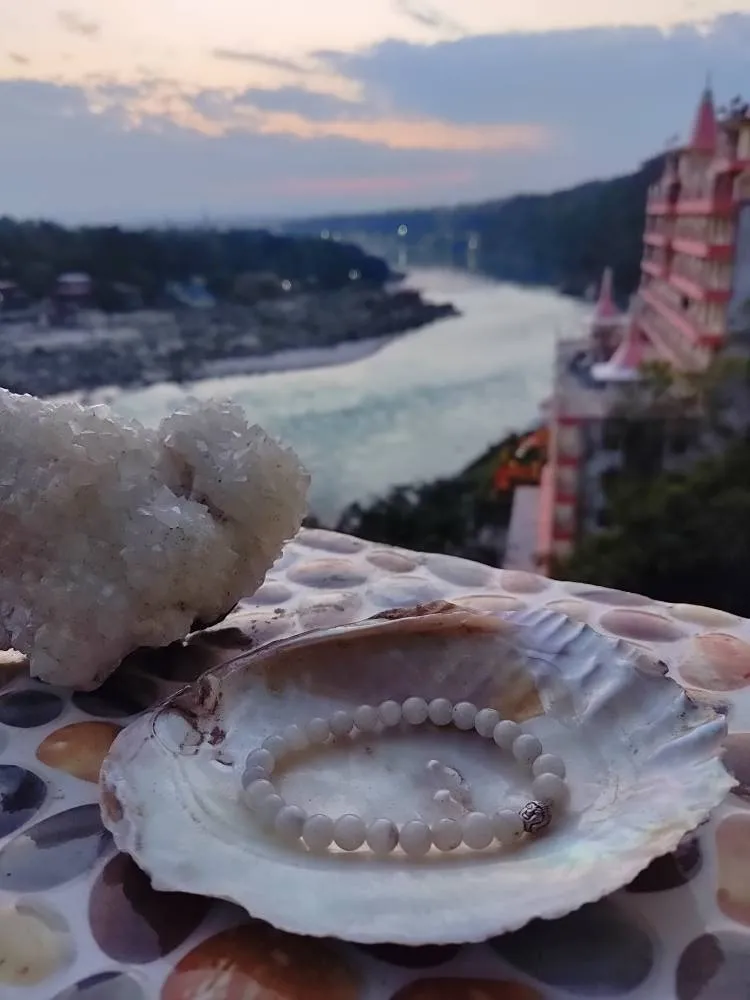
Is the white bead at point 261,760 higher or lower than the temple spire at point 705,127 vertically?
lower

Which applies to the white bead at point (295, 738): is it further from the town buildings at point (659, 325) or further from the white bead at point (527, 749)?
the town buildings at point (659, 325)

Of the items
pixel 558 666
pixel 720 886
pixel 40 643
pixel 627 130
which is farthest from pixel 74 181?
pixel 720 886

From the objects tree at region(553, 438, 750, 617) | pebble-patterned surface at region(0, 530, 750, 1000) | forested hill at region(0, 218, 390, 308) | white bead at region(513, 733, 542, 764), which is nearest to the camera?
pebble-patterned surface at region(0, 530, 750, 1000)

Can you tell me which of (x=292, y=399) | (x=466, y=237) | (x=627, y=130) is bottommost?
(x=292, y=399)

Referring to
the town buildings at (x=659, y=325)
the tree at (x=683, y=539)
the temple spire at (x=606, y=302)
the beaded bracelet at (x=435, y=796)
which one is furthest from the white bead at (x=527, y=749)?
the temple spire at (x=606, y=302)

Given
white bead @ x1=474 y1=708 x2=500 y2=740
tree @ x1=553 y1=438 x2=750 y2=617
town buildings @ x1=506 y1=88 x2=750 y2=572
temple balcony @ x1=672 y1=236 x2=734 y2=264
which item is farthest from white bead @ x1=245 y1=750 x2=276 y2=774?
temple balcony @ x1=672 y1=236 x2=734 y2=264

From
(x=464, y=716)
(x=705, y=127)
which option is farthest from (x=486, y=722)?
(x=705, y=127)

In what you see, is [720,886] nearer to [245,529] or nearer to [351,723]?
[351,723]

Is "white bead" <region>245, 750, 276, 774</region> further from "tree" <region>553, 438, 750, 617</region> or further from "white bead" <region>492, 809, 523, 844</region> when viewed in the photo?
"tree" <region>553, 438, 750, 617</region>
